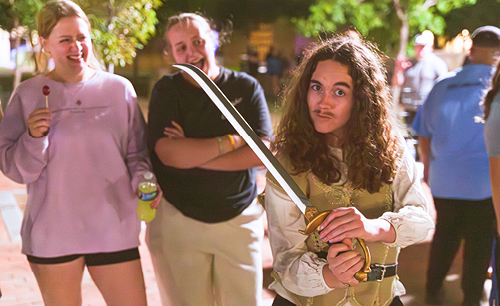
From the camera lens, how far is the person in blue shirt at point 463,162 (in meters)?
1.81

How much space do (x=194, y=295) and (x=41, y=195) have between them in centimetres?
55

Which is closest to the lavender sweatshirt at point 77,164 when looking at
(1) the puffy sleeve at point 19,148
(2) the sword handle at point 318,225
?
(1) the puffy sleeve at point 19,148

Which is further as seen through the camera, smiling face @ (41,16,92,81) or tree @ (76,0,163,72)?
tree @ (76,0,163,72)

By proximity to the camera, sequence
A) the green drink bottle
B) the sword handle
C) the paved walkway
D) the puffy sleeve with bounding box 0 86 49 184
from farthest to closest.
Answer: the paved walkway < the green drink bottle < the puffy sleeve with bounding box 0 86 49 184 < the sword handle

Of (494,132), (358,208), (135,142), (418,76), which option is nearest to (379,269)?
(358,208)

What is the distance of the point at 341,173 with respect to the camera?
3.12 feet

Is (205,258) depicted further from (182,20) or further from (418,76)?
(418,76)

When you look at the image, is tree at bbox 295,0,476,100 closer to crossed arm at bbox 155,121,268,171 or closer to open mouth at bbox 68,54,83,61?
crossed arm at bbox 155,121,268,171

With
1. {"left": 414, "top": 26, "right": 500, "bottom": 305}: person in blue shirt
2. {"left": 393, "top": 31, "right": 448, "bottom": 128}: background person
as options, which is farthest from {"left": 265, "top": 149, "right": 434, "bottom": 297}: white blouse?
{"left": 393, "top": 31, "right": 448, "bottom": 128}: background person

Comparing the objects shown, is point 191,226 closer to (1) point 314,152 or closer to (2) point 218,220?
(2) point 218,220

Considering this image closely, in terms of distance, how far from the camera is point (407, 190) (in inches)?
37.6

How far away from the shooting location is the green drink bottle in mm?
1209

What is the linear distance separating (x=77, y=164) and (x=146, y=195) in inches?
7.7

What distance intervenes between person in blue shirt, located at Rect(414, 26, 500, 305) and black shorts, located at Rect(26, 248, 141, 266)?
1.38 meters
